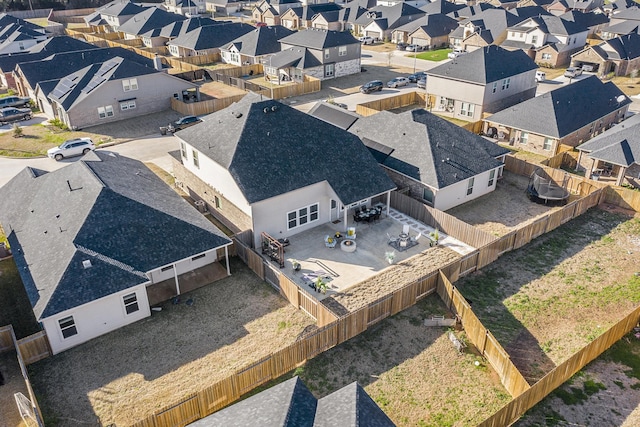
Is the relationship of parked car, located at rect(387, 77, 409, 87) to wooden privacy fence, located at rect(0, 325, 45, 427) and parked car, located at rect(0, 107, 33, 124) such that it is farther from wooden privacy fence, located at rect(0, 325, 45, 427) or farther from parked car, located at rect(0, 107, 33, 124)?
wooden privacy fence, located at rect(0, 325, 45, 427)

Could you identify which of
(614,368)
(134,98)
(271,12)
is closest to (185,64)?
(134,98)

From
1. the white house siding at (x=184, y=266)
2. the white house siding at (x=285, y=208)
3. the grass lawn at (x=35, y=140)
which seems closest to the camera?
the white house siding at (x=184, y=266)

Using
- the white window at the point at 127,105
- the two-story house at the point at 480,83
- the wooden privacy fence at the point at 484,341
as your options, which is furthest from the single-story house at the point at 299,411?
the white window at the point at 127,105

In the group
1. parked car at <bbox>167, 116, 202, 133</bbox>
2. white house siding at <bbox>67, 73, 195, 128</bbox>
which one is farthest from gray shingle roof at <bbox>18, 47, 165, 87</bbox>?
parked car at <bbox>167, 116, 202, 133</bbox>

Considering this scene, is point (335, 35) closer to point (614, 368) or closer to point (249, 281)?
point (249, 281)

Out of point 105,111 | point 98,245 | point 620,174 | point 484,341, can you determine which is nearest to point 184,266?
point 98,245

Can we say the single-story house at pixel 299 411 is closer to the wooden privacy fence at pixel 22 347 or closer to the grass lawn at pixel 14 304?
the wooden privacy fence at pixel 22 347

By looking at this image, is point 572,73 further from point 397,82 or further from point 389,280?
point 389,280
